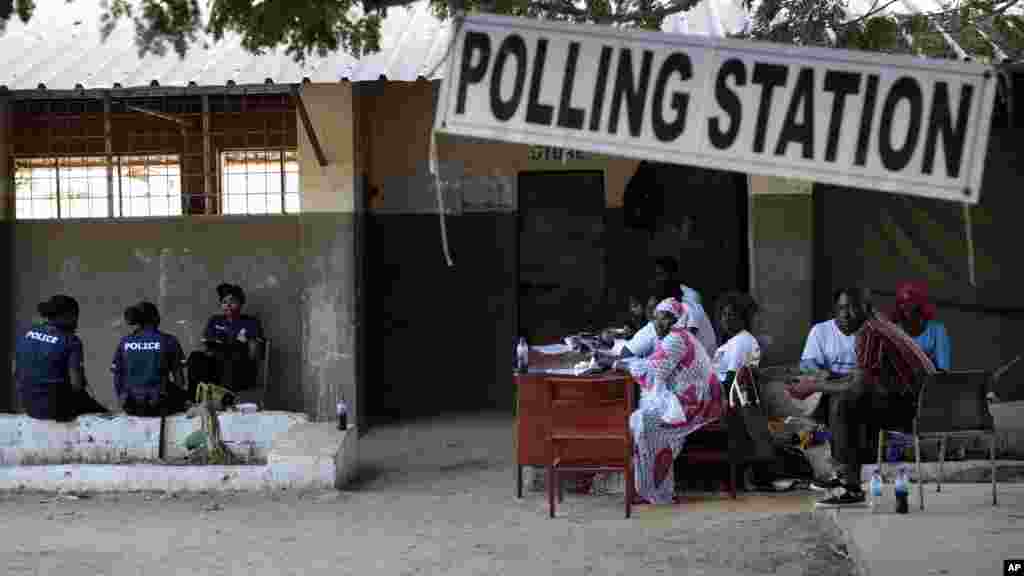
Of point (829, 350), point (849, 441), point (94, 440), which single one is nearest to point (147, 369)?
point (94, 440)

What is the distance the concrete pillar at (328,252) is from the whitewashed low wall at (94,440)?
1980 millimetres

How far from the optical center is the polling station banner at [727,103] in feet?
15.7

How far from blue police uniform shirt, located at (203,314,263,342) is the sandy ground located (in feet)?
7.96

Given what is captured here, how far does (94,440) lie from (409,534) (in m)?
3.19

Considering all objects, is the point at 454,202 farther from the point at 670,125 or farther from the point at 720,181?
the point at 670,125

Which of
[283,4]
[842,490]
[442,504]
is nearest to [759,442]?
[842,490]

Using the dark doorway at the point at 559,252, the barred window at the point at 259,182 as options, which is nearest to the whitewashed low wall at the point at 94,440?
the barred window at the point at 259,182

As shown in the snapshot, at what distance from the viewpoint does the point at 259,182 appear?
Result: 1298cm

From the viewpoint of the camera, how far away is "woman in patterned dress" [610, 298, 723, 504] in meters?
9.09

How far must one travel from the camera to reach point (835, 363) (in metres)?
9.83

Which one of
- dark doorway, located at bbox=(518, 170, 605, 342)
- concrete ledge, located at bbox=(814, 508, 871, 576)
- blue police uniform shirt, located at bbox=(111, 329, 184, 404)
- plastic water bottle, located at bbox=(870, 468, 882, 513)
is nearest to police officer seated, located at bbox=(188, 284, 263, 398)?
blue police uniform shirt, located at bbox=(111, 329, 184, 404)

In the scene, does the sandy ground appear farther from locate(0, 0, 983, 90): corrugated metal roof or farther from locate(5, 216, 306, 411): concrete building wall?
locate(0, 0, 983, 90): corrugated metal roof

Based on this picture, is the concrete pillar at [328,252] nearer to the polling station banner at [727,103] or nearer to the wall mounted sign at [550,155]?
the wall mounted sign at [550,155]

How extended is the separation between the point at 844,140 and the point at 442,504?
5332 mm
